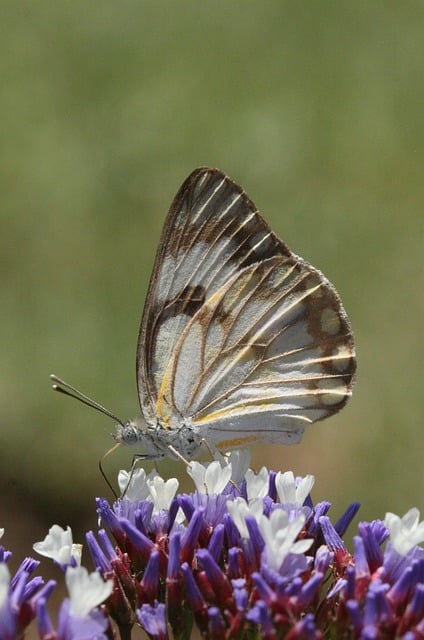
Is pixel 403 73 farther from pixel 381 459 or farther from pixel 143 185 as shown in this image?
pixel 381 459

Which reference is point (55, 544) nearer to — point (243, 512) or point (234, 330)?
point (243, 512)

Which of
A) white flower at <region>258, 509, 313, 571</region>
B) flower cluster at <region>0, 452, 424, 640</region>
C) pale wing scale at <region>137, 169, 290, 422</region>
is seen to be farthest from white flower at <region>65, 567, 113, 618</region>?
pale wing scale at <region>137, 169, 290, 422</region>

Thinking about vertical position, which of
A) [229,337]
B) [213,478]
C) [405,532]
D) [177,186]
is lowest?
[405,532]

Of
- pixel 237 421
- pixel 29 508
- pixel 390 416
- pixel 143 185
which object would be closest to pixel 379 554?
pixel 237 421

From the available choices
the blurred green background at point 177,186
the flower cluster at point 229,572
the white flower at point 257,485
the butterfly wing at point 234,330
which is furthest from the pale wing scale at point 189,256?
the blurred green background at point 177,186

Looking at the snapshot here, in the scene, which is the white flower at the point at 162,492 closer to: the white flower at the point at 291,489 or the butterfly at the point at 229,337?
the white flower at the point at 291,489

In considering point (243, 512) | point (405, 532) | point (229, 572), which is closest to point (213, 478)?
point (243, 512)
